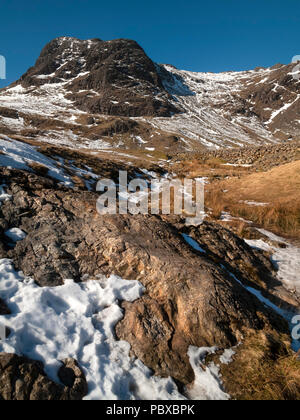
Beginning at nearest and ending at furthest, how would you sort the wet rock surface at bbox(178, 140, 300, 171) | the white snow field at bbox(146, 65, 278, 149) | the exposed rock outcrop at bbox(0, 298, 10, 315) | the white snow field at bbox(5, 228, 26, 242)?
the exposed rock outcrop at bbox(0, 298, 10, 315), the white snow field at bbox(5, 228, 26, 242), the wet rock surface at bbox(178, 140, 300, 171), the white snow field at bbox(146, 65, 278, 149)

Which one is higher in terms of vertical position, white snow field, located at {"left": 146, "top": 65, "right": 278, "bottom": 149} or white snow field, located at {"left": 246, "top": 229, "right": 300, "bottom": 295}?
white snow field, located at {"left": 146, "top": 65, "right": 278, "bottom": 149}

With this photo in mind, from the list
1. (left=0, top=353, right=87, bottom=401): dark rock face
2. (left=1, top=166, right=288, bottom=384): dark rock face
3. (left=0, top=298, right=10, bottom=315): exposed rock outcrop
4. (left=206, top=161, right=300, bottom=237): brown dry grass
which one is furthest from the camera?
(left=206, top=161, right=300, bottom=237): brown dry grass

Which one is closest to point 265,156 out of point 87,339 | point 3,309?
point 87,339

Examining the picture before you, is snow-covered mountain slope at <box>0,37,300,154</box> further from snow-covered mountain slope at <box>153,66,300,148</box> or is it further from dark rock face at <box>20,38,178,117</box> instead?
dark rock face at <box>20,38,178,117</box>

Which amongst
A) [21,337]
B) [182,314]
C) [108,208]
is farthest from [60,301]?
[108,208]

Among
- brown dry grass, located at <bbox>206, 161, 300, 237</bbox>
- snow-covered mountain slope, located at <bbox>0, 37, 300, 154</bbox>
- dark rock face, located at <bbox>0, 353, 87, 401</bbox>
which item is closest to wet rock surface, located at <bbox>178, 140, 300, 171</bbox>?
brown dry grass, located at <bbox>206, 161, 300, 237</bbox>

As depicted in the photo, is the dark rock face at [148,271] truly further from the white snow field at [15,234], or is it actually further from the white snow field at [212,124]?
the white snow field at [212,124]

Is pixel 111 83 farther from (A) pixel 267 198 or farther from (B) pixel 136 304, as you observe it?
(B) pixel 136 304
